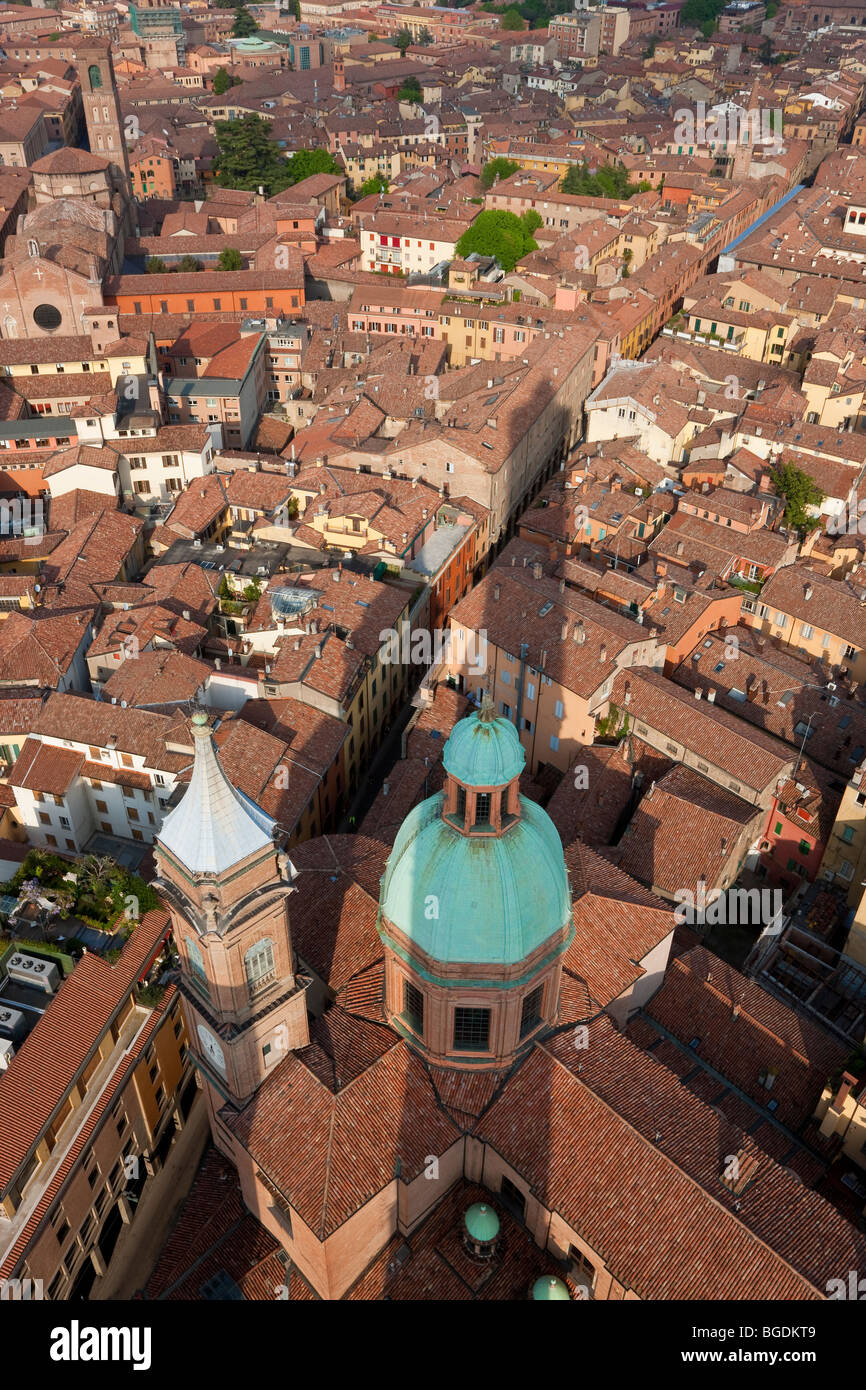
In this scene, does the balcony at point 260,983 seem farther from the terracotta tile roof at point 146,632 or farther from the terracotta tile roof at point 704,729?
the terracotta tile roof at point 146,632

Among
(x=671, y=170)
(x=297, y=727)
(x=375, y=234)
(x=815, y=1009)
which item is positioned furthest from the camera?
(x=671, y=170)

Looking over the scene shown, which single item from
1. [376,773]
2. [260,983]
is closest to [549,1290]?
[260,983]

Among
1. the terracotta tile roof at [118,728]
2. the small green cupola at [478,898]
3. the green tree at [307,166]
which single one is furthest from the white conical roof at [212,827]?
the green tree at [307,166]

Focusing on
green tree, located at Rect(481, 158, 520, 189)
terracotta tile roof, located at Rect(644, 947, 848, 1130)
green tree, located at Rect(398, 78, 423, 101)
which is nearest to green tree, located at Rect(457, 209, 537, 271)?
green tree, located at Rect(481, 158, 520, 189)

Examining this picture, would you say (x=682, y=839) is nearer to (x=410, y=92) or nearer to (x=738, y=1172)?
(x=738, y=1172)

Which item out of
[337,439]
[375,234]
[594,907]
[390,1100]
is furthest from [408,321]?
[390,1100]

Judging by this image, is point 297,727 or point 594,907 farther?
point 297,727

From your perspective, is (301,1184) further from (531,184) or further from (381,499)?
(531,184)

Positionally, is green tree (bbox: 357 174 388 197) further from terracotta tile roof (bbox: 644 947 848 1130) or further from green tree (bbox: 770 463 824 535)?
terracotta tile roof (bbox: 644 947 848 1130)
